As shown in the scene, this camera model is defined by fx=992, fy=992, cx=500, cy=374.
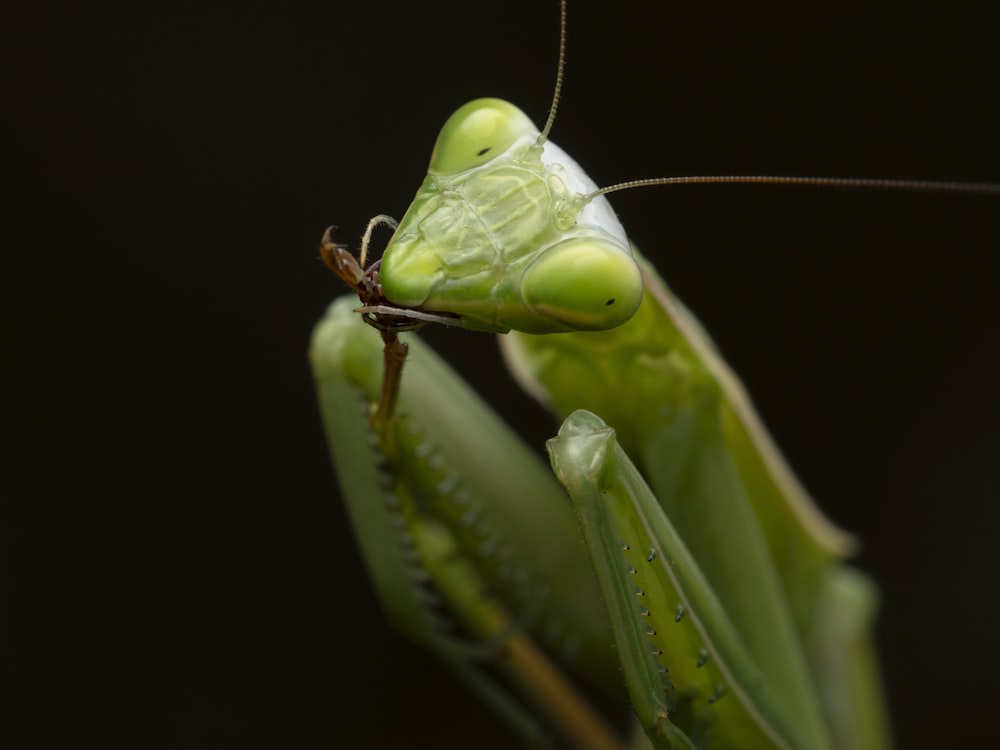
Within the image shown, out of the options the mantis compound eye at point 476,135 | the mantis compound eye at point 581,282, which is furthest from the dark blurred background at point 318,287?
the mantis compound eye at point 581,282

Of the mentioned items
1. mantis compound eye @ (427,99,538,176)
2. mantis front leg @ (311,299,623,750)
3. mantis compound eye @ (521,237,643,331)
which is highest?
mantis compound eye @ (427,99,538,176)

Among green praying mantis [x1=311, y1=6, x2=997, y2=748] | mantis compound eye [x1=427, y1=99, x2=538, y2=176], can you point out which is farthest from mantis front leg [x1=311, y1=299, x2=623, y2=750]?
mantis compound eye [x1=427, y1=99, x2=538, y2=176]

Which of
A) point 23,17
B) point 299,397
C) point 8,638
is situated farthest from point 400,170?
point 8,638

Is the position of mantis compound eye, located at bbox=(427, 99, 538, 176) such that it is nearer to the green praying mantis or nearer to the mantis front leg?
the green praying mantis

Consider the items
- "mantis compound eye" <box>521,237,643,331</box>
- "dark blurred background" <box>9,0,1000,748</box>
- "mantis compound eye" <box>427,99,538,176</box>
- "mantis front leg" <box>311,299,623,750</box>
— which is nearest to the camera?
"mantis compound eye" <box>521,237,643,331</box>

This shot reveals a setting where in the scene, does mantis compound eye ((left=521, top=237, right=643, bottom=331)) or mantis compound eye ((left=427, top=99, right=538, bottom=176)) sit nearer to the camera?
mantis compound eye ((left=521, top=237, right=643, bottom=331))

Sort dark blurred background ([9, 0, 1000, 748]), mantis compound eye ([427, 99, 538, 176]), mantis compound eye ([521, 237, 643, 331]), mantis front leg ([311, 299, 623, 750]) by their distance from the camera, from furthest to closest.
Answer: dark blurred background ([9, 0, 1000, 748]), mantis front leg ([311, 299, 623, 750]), mantis compound eye ([427, 99, 538, 176]), mantis compound eye ([521, 237, 643, 331])

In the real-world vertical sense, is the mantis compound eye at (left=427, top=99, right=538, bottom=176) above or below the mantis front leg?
above

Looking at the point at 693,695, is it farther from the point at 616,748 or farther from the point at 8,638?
the point at 8,638

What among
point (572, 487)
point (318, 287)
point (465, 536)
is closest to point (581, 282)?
point (572, 487)
